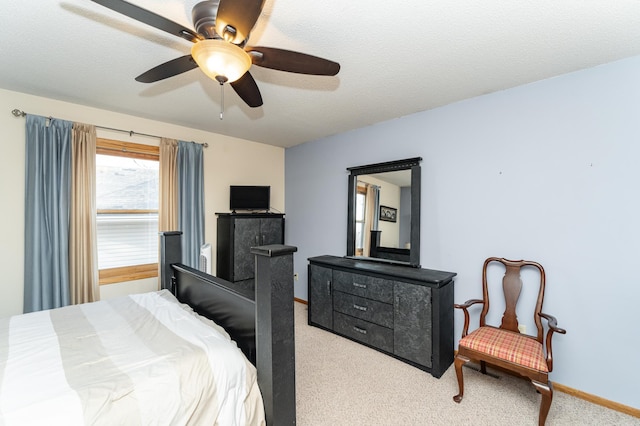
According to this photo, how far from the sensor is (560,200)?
2229 mm

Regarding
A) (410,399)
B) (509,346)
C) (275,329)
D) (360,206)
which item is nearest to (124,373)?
(275,329)

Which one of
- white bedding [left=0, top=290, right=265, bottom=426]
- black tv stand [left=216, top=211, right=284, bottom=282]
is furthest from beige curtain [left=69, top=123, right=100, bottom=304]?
black tv stand [left=216, top=211, right=284, bottom=282]

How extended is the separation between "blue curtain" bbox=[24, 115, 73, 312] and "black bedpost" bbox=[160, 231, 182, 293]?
1.08 metres

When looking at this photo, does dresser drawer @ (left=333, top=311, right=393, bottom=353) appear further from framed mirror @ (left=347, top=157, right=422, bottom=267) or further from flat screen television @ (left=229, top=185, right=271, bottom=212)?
flat screen television @ (left=229, top=185, right=271, bottom=212)

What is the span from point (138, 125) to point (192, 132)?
0.62 meters

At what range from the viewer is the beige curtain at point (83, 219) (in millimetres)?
2787

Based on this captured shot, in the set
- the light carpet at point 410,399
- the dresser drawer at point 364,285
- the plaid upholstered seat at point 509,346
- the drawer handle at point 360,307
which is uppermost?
the dresser drawer at point 364,285

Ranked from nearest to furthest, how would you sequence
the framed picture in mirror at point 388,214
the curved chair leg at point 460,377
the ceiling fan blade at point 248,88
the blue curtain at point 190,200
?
the ceiling fan blade at point 248,88 → the curved chair leg at point 460,377 → the framed picture in mirror at point 388,214 → the blue curtain at point 190,200

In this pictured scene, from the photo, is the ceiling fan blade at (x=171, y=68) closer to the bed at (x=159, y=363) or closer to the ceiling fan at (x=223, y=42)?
the ceiling fan at (x=223, y=42)

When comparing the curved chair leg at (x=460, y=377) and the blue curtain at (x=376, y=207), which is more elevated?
the blue curtain at (x=376, y=207)

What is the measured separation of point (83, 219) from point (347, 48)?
306cm

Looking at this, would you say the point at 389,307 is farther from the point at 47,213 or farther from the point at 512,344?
the point at 47,213

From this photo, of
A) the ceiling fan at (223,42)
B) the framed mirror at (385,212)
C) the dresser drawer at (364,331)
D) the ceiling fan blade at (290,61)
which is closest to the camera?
the ceiling fan at (223,42)

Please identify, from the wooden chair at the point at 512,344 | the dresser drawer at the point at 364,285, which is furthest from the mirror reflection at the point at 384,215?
the wooden chair at the point at 512,344
